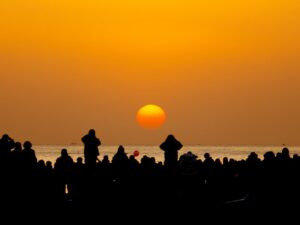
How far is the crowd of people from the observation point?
19.8m

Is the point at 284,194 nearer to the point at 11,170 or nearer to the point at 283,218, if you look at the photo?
the point at 283,218

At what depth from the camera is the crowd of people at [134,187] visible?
1980 cm

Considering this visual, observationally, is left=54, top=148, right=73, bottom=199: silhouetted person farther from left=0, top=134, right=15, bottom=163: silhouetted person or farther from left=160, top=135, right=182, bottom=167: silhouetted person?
left=160, top=135, right=182, bottom=167: silhouetted person

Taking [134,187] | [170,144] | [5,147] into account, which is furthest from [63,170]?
[170,144]

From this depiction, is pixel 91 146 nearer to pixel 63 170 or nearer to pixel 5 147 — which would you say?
pixel 63 170

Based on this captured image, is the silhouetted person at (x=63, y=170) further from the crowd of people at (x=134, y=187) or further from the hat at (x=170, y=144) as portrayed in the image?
the hat at (x=170, y=144)

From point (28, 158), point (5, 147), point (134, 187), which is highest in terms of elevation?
point (5, 147)

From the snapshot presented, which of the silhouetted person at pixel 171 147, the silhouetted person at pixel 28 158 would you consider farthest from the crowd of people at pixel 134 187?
the silhouetted person at pixel 171 147

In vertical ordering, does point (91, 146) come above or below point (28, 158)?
above

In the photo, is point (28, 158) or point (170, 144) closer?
point (28, 158)

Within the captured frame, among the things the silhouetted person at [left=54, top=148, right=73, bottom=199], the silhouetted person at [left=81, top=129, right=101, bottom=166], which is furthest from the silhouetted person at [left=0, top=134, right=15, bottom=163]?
the silhouetted person at [left=81, top=129, right=101, bottom=166]

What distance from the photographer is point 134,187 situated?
21.0m

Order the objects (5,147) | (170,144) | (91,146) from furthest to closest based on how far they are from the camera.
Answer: (170,144), (91,146), (5,147)

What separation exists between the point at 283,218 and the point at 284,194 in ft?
3.25
